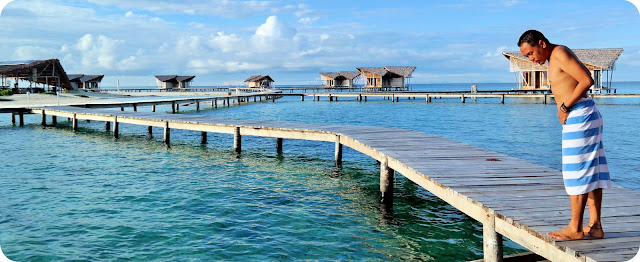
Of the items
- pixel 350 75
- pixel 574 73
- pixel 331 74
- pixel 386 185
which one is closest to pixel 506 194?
pixel 574 73

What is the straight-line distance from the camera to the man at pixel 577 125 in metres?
3.75

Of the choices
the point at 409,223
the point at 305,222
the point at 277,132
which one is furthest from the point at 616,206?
the point at 277,132

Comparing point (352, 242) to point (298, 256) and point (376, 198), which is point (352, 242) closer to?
point (298, 256)

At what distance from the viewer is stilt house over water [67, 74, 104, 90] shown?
222 ft

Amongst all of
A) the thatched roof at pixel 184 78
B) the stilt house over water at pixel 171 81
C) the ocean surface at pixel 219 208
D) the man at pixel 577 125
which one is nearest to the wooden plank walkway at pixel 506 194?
the man at pixel 577 125

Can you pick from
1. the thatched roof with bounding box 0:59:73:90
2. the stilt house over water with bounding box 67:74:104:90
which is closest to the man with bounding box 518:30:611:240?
the thatched roof with bounding box 0:59:73:90

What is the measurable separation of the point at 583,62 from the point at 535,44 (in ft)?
177

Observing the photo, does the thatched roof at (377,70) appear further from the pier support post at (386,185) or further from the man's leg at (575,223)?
the man's leg at (575,223)

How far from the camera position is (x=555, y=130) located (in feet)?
78.4

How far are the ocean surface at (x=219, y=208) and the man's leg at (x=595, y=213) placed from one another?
8.38 feet

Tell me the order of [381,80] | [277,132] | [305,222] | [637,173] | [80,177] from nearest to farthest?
[305,222] < [80,177] < [637,173] < [277,132] < [381,80]

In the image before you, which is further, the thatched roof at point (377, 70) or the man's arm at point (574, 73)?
the thatched roof at point (377, 70)

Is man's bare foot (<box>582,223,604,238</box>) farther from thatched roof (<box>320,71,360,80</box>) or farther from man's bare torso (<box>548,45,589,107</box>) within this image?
thatched roof (<box>320,71,360,80</box>)

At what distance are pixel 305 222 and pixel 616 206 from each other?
4.59 metres
